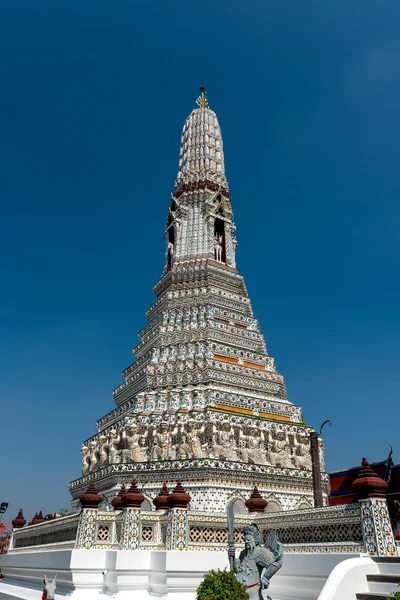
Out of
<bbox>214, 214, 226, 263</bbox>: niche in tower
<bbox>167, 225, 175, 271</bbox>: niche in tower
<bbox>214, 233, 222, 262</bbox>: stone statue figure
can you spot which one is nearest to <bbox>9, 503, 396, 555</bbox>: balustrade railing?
<bbox>214, 233, 222, 262</bbox>: stone statue figure

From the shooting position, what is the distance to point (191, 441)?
21906 mm

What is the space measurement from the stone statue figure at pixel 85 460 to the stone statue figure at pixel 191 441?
274 inches

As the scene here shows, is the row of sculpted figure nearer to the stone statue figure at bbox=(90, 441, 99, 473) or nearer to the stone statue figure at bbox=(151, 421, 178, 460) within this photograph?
the stone statue figure at bbox=(151, 421, 178, 460)

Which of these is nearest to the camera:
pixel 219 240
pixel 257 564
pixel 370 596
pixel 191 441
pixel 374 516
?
pixel 370 596

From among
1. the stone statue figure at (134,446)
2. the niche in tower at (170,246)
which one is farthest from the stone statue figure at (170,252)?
the stone statue figure at (134,446)

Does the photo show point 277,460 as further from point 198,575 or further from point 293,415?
point 198,575

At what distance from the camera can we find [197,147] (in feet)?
126

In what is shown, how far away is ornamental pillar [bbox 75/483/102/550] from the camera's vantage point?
1278 centimetres

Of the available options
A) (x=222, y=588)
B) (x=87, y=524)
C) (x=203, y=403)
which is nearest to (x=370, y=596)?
(x=222, y=588)

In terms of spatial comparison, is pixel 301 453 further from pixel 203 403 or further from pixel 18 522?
pixel 18 522

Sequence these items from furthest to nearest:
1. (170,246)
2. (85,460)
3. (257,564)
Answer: (170,246) < (85,460) < (257,564)

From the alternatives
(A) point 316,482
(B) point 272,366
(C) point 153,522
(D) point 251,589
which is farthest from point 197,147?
(D) point 251,589

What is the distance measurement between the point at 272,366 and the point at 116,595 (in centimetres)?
1812

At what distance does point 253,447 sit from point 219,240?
16.0m
